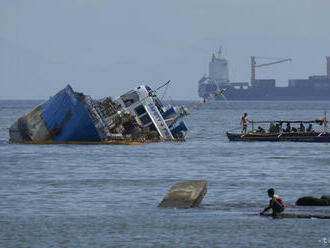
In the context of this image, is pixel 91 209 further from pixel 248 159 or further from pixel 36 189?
pixel 248 159

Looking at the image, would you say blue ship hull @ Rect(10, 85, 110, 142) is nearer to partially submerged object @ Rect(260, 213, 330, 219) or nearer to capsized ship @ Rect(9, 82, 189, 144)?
capsized ship @ Rect(9, 82, 189, 144)

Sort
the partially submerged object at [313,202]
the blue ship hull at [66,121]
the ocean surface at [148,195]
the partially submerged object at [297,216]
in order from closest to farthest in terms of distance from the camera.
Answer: the ocean surface at [148,195] → the partially submerged object at [297,216] → the partially submerged object at [313,202] → the blue ship hull at [66,121]

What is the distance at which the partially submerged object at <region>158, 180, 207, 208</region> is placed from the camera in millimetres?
39469

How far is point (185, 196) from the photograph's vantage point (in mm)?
39719

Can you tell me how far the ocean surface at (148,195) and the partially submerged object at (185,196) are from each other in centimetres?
45

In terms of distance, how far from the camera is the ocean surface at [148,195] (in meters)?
33.8

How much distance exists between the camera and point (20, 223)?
121 ft

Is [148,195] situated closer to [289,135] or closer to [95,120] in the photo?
[95,120]

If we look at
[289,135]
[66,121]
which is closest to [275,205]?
[66,121]

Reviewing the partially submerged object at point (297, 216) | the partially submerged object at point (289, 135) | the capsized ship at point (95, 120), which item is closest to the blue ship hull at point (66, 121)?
the capsized ship at point (95, 120)

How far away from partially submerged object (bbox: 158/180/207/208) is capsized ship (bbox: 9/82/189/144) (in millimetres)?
38008

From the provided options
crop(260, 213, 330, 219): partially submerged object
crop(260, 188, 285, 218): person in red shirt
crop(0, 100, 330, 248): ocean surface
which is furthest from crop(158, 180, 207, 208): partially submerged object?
crop(260, 213, 330, 219): partially submerged object

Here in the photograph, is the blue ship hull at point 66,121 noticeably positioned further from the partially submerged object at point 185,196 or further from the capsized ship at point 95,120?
the partially submerged object at point 185,196

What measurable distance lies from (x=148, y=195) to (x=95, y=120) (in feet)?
109
